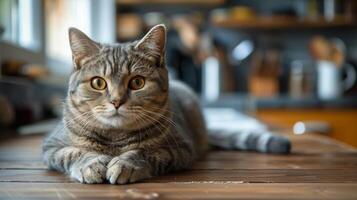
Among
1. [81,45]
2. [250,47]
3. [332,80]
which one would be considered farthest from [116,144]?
[250,47]

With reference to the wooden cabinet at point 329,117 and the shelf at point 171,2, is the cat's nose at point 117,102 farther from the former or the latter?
the shelf at point 171,2

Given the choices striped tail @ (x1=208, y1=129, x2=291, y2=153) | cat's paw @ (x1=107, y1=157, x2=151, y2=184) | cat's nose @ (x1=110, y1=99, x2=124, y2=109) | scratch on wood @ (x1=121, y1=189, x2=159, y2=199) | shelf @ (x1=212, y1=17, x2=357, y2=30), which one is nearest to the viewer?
scratch on wood @ (x1=121, y1=189, x2=159, y2=199)

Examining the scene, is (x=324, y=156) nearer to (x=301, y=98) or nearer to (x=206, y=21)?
(x=301, y=98)

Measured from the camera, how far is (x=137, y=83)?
1.00 m

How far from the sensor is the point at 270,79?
11.3 ft

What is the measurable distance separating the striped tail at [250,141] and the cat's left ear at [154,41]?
1.52ft

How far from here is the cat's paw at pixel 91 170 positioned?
857 mm

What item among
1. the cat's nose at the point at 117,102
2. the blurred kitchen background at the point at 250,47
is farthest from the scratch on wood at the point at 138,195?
the blurred kitchen background at the point at 250,47

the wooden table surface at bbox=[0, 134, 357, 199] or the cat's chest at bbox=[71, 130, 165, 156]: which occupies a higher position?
the cat's chest at bbox=[71, 130, 165, 156]

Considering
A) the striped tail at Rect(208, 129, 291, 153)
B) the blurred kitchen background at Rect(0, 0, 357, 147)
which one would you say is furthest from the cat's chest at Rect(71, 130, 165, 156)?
the blurred kitchen background at Rect(0, 0, 357, 147)

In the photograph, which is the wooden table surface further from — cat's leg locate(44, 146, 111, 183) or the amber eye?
the amber eye

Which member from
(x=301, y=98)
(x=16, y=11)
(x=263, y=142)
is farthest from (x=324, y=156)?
(x=301, y=98)

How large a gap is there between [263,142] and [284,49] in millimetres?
2543

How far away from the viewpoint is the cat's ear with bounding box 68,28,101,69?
1032 millimetres
